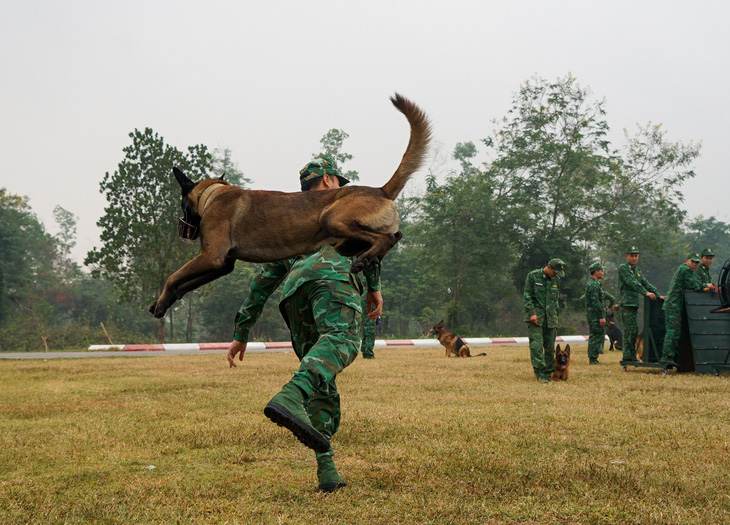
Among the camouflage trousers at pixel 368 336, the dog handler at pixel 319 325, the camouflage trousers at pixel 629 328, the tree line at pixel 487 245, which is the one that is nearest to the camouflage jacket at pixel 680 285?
the camouflage trousers at pixel 629 328

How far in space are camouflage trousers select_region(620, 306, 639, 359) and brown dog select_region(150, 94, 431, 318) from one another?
11284 millimetres

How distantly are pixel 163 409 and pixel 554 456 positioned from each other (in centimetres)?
460

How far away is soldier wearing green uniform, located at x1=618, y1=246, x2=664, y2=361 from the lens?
510 inches

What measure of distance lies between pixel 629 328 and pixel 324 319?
35.7 feet

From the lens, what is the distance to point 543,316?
35.1 feet

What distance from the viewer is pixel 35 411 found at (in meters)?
7.54

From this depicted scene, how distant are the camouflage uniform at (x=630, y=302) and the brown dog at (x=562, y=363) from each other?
9.50 ft

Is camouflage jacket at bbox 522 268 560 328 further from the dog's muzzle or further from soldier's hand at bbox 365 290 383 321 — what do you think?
the dog's muzzle

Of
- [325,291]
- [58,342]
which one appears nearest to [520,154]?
[58,342]

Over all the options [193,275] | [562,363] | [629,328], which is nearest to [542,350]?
[562,363]

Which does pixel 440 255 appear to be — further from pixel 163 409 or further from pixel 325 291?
pixel 325 291

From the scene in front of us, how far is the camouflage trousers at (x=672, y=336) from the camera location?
11.9 metres

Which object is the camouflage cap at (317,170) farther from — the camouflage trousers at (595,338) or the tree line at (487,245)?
the tree line at (487,245)

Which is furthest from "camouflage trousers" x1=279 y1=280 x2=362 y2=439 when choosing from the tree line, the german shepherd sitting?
the tree line
